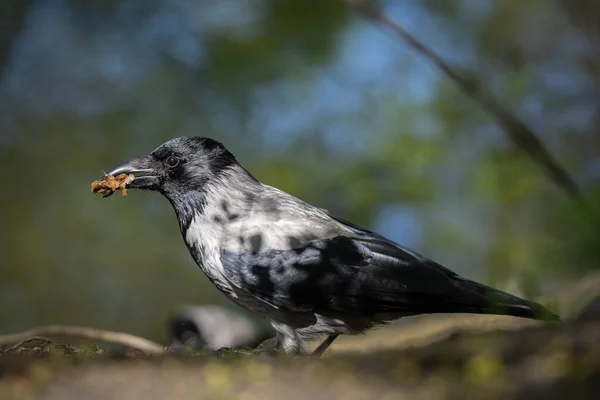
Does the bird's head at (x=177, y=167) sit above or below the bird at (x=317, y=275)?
above

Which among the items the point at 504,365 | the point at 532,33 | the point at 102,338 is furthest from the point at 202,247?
the point at 532,33

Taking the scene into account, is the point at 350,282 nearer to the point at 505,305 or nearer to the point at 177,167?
the point at 505,305

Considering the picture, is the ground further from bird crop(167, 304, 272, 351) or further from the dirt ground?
bird crop(167, 304, 272, 351)

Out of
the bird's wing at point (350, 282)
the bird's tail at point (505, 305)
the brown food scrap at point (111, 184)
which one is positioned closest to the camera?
the bird's tail at point (505, 305)

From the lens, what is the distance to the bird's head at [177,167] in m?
4.07

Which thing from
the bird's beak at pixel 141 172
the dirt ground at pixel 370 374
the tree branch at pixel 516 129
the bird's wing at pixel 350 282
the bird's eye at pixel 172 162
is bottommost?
the dirt ground at pixel 370 374

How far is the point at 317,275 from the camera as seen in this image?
348cm

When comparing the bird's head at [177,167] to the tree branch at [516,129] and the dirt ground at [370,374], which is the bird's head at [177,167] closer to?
the tree branch at [516,129]

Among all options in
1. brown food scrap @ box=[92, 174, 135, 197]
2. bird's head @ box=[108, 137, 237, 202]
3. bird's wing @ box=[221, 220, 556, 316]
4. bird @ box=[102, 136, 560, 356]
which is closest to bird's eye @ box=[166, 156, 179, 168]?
bird's head @ box=[108, 137, 237, 202]

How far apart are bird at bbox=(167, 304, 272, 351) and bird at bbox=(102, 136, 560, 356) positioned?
1.17m

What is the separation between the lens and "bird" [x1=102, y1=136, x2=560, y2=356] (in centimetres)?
343

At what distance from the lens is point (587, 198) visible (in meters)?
2.92

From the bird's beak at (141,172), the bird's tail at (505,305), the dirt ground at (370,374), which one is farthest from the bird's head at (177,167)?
the dirt ground at (370,374)

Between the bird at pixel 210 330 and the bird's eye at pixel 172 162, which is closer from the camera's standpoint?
the bird's eye at pixel 172 162
